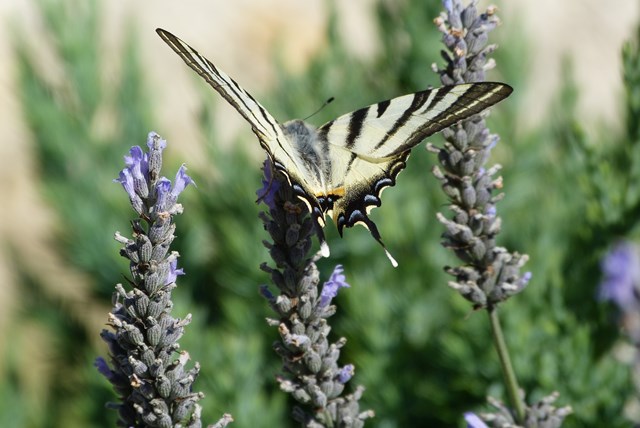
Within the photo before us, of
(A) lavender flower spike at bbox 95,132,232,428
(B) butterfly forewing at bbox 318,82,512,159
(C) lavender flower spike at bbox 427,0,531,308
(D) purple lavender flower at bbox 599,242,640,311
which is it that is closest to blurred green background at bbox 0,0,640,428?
(D) purple lavender flower at bbox 599,242,640,311

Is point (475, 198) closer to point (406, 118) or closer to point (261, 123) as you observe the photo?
point (406, 118)

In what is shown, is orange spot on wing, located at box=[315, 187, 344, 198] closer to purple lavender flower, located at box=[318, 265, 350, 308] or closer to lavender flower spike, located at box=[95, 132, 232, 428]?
purple lavender flower, located at box=[318, 265, 350, 308]

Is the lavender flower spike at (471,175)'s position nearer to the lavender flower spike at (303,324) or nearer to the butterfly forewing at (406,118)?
the butterfly forewing at (406,118)

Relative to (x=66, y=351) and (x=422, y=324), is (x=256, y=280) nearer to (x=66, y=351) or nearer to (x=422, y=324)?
(x=422, y=324)

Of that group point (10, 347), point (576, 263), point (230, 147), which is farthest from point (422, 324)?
point (10, 347)

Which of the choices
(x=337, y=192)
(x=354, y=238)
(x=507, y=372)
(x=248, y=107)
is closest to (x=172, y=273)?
(x=248, y=107)

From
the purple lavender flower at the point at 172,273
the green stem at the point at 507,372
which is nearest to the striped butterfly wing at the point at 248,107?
the purple lavender flower at the point at 172,273
